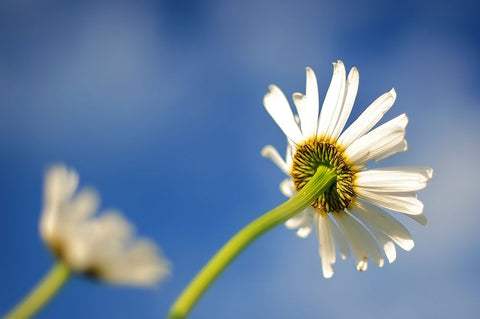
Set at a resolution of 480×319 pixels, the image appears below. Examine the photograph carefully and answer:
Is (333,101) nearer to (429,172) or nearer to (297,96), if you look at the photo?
(297,96)

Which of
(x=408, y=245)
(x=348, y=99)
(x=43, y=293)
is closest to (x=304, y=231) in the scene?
(x=408, y=245)

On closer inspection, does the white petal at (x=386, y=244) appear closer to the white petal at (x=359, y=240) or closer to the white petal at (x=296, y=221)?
the white petal at (x=359, y=240)

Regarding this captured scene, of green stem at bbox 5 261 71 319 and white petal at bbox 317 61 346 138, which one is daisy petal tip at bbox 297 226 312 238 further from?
green stem at bbox 5 261 71 319

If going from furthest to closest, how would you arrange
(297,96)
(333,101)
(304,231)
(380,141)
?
(304,231)
(297,96)
(333,101)
(380,141)

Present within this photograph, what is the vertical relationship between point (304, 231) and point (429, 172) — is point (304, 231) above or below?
below

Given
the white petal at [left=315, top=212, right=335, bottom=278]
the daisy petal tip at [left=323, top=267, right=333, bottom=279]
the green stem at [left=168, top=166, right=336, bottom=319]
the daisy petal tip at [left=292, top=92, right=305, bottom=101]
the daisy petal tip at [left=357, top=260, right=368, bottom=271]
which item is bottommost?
the green stem at [left=168, top=166, right=336, bottom=319]

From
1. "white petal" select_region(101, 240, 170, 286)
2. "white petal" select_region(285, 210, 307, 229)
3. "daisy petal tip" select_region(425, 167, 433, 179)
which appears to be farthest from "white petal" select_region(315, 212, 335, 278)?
"white petal" select_region(101, 240, 170, 286)

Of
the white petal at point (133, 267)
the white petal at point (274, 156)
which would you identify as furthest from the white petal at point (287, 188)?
the white petal at point (133, 267)
